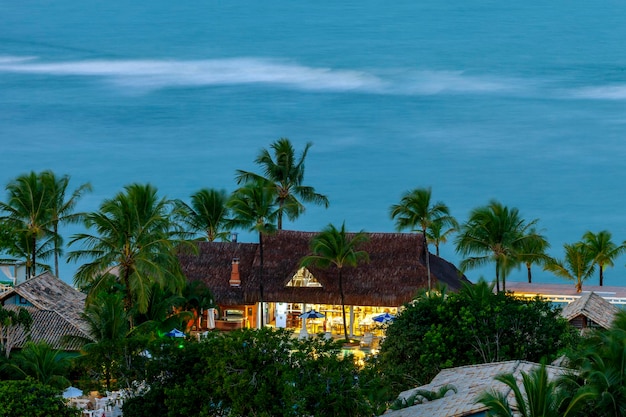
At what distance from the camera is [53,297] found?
41.3 meters

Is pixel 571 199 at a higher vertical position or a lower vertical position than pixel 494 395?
higher

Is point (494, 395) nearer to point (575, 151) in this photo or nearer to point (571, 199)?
point (571, 199)

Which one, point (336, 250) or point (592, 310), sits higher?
point (336, 250)

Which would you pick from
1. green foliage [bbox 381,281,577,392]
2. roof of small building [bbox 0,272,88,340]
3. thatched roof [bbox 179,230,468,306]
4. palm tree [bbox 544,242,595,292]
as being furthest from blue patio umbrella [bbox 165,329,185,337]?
palm tree [bbox 544,242,595,292]

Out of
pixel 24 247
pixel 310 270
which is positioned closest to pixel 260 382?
pixel 310 270

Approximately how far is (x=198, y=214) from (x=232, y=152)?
83563mm

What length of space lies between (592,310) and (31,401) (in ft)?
62.9

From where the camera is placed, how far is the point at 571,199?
11544cm

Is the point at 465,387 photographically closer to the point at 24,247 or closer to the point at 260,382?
the point at 260,382

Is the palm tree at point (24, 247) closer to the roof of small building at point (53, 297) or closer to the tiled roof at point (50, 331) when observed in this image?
the roof of small building at point (53, 297)

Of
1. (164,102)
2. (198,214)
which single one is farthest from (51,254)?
(164,102)

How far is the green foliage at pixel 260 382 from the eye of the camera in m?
24.6

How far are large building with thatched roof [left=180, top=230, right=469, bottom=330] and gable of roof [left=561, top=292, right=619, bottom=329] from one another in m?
6.39

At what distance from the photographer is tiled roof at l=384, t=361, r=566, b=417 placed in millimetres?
24328
